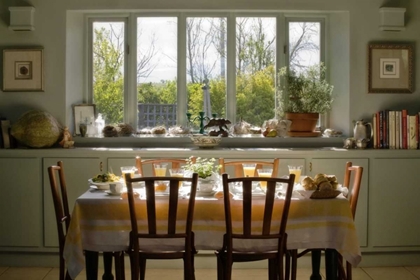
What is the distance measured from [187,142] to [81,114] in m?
0.97

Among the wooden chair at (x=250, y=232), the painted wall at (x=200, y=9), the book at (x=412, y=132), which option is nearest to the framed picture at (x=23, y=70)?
the painted wall at (x=200, y=9)

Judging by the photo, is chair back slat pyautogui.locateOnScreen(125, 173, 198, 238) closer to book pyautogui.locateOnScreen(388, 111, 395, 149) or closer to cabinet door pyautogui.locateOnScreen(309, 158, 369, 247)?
cabinet door pyautogui.locateOnScreen(309, 158, 369, 247)

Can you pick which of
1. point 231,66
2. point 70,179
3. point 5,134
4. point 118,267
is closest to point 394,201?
point 231,66

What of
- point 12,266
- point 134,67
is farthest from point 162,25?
point 12,266

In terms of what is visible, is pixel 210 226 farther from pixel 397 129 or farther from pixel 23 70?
pixel 23 70

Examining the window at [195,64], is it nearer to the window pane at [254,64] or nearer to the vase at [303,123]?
the window pane at [254,64]

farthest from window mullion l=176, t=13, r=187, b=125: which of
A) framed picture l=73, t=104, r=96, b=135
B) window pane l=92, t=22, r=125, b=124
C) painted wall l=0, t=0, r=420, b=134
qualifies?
framed picture l=73, t=104, r=96, b=135

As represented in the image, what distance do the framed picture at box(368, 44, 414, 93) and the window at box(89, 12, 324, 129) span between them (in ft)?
2.34

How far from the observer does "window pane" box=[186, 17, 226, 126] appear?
4938mm

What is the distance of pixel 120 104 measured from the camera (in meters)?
4.98

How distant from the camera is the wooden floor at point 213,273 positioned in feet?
13.5

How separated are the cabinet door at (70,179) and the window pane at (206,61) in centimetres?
110

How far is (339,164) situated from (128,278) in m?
1.86

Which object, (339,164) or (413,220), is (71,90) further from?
(413,220)
